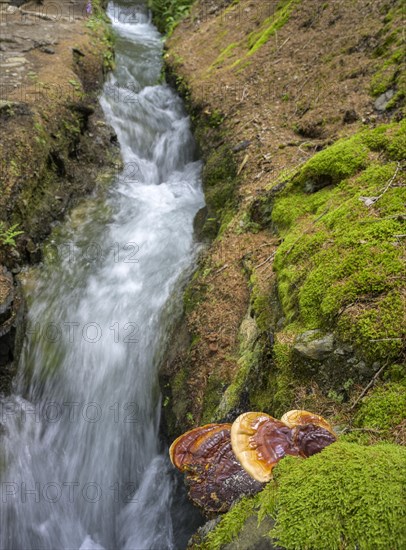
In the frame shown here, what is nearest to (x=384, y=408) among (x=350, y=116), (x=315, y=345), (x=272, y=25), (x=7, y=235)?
(x=315, y=345)

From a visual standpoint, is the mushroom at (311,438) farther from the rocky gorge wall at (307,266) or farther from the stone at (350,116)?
the stone at (350,116)

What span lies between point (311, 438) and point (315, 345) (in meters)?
1.24

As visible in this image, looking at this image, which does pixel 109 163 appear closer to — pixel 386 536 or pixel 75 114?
pixel 75 114

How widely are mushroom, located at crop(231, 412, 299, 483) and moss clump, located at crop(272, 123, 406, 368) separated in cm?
113

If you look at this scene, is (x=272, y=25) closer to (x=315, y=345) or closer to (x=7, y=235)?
(x=7, y=235)

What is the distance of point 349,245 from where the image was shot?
4.14m

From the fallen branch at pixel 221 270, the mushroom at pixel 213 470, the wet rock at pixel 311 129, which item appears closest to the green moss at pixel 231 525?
the mushroom at pixel 213 470

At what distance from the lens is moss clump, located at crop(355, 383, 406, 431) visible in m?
2.80

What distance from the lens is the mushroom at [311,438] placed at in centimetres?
243

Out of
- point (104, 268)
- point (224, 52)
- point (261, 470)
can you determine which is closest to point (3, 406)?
point (104, 268)

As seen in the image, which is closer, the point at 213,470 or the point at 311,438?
the point at 311,438

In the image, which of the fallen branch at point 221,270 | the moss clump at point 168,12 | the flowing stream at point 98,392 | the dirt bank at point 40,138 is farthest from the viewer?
the moss clump at point 168,12

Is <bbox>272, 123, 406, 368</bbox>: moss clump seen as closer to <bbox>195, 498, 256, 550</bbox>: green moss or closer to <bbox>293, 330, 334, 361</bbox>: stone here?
<bbox>293, 330, 334, 361</bbox>: stone

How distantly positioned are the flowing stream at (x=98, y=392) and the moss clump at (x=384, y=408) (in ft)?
10.1
